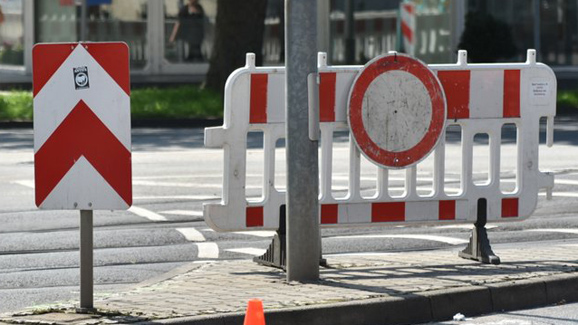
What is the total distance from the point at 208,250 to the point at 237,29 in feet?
56.8

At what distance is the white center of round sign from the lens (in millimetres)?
9117

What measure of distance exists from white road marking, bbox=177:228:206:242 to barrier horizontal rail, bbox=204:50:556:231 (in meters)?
2.28

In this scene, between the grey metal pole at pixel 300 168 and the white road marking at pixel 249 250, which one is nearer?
the grey metal pole at pixel 300 168

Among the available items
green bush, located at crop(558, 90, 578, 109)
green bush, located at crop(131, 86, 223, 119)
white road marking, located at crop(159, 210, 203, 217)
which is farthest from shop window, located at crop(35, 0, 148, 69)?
white road marking, located at crop(159, 210, 203, 217)

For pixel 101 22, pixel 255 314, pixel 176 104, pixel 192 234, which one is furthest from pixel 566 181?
pixel 101 22

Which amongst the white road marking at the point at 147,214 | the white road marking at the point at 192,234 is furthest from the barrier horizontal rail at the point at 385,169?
the white road marking at the point at 147,214

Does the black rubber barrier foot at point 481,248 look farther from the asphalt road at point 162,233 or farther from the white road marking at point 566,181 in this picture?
the white road marking at point 566,181

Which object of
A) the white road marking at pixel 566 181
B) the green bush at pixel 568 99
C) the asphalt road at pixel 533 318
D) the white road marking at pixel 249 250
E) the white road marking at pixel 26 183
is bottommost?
the asphalt road at pixel 533 318

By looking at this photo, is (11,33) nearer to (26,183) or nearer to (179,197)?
(26,183)

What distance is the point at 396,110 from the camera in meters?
9.16

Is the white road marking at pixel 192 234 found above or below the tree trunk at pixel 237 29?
below

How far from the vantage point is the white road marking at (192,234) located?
37.5ft

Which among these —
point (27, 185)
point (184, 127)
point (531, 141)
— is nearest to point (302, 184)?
point (531, 141)

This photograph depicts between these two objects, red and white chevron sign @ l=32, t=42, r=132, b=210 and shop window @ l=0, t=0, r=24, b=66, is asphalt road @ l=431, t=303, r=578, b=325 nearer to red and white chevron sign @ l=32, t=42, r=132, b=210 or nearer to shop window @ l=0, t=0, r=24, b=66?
red and white chevron sign @ l=32, t=42, r=132, b=210
